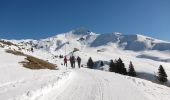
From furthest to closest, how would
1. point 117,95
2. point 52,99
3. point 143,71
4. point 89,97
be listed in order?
point 143,71, point 117,95, point 89,97, point 52,99

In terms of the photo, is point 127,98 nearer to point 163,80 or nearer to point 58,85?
point 58,85

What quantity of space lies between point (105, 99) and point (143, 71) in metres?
135

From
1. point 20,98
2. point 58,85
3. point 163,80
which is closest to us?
point 20,98

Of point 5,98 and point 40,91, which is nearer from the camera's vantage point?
point 5,98

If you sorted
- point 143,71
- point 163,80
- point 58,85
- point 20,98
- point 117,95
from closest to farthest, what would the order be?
point 20,98 < point 117,95 < point 58,85 < point 163,80 < point 143,71

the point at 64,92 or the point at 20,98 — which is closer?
the point at 20,98

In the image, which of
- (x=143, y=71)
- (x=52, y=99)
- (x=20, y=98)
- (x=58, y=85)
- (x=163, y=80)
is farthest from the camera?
(x=143, y=71)

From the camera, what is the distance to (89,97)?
13133 mm

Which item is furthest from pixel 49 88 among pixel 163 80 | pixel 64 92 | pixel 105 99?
pixel 163 80

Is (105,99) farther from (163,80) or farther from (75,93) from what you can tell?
(163,80)

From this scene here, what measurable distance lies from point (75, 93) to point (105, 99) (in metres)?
2.22

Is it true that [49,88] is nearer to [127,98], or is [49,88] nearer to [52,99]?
[52,99]

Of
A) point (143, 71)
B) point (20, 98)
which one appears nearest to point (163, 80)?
point (143, 71)

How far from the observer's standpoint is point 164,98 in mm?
14648
